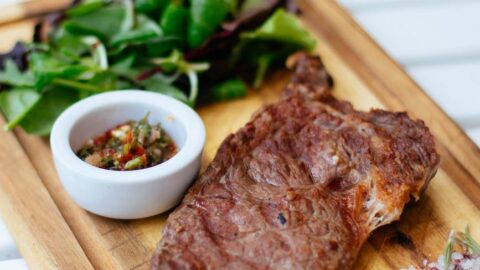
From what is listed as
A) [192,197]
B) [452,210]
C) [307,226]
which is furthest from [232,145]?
[452,210]

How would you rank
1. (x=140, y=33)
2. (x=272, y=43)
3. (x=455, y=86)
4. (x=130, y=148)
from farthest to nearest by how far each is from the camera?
(x=455, y=86)
(x=272, y=43)
(x=140, y=33)
(x=130, y=148)

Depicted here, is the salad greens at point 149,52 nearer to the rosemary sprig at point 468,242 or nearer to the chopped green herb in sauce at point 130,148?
the chopped green herb in sauce at point 130,148

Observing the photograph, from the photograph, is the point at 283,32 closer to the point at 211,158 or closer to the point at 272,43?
the point at 272,43

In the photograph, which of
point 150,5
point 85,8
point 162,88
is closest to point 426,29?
point 150,5

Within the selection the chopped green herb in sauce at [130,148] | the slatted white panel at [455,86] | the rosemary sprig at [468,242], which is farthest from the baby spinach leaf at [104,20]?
the rosemary sprig at [468,242]

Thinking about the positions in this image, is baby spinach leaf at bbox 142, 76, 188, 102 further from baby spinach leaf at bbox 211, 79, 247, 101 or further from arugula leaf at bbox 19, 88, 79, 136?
arugula leaf at bbox 19, 88, 79, 136

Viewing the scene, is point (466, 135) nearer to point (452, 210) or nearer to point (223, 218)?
point (452, 210)
